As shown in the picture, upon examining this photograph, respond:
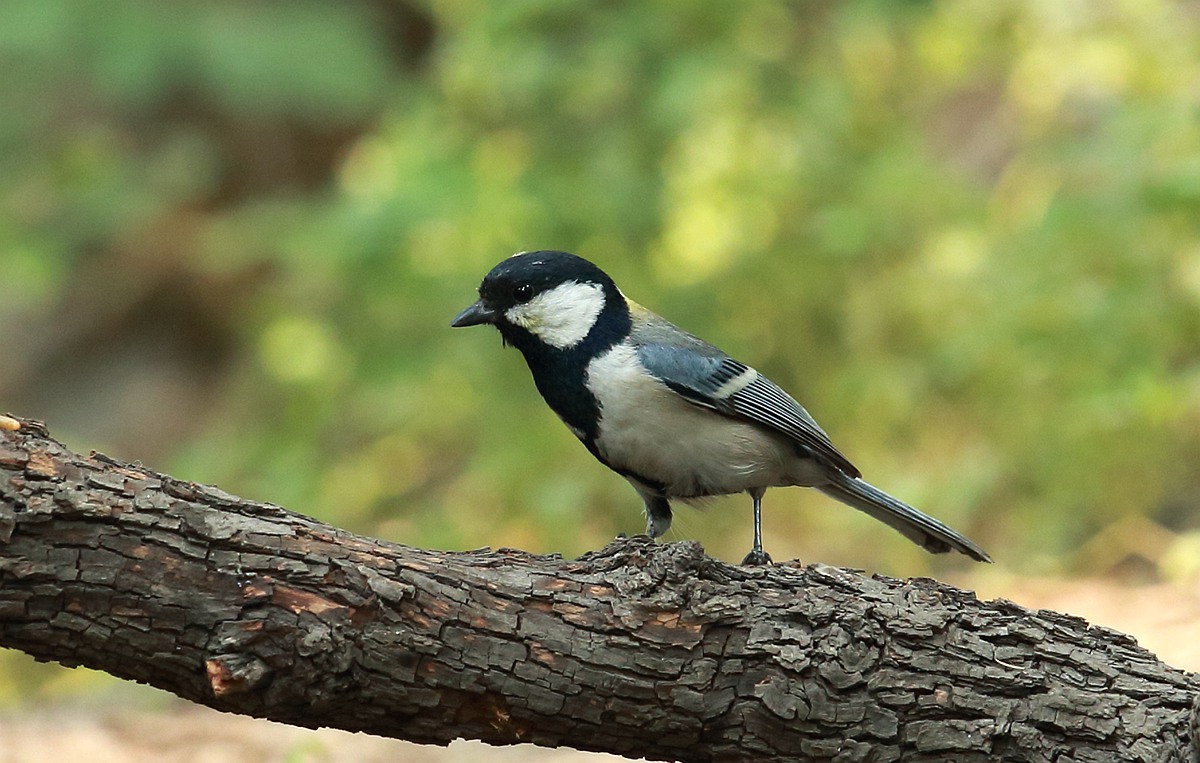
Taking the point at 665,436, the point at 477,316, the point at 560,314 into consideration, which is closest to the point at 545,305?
the point at 560,314

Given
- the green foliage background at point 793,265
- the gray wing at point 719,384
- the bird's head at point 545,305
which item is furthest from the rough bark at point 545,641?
the green foliage background at point 793,265

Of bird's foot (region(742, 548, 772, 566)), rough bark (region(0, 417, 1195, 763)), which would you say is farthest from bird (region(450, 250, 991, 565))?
rough bark (region(0, 417, 1195, 763))

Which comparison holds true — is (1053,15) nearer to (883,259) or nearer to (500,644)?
(883,259)

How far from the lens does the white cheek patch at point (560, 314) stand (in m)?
3.58

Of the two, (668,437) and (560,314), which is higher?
(560,314)

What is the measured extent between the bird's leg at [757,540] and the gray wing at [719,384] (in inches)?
8.1

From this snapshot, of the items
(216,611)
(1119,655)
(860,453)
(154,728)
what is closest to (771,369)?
(860,453)

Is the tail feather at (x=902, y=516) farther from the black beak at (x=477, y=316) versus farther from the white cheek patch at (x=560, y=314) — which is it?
the black beak at (x=477, y=316)

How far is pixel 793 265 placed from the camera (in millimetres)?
6574

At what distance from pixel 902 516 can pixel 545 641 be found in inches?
60.6

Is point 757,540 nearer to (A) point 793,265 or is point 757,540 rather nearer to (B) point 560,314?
(B) point 560,314

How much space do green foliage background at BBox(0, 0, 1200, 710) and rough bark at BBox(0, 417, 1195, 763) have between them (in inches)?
95.3

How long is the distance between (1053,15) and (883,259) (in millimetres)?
1656

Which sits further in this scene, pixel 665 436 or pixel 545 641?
pixel 665 436
